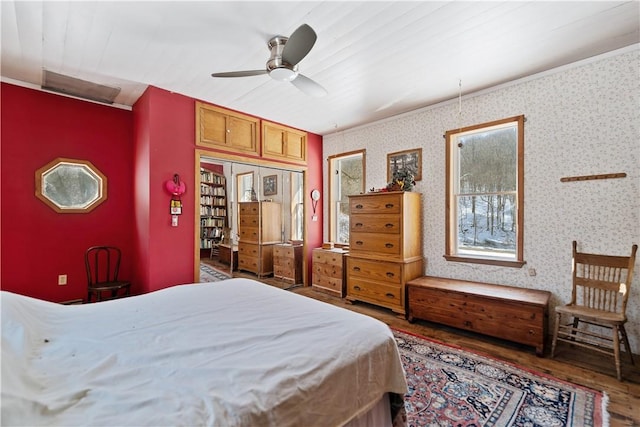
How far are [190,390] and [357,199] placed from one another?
3.34 m

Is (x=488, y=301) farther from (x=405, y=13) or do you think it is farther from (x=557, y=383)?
(x=405, y=13)

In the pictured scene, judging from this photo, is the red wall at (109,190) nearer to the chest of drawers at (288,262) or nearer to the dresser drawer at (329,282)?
the chest of drawers at (288,262)

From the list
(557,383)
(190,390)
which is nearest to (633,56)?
(557,383)

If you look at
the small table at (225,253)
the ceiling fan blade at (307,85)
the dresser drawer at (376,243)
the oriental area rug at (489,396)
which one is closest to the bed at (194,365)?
the oriental area rug at (489,396)

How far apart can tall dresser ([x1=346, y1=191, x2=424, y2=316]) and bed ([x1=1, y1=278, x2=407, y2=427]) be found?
6.95 feet

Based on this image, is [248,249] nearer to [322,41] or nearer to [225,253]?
[225,253]

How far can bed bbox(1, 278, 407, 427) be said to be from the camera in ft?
2.78

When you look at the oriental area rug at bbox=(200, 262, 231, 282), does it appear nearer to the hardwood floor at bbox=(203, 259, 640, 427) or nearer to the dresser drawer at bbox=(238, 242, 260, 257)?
the dresser drawer at bbox=(238, 242, 260, 257)

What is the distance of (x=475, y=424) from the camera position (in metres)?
1.73

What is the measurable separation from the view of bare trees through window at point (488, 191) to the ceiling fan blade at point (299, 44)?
8.11ft

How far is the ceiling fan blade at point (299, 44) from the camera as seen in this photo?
6.04 feet

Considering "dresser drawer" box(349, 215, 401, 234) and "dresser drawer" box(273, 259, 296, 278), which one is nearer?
"dresser drawer" box(349, 215, 401, 234)

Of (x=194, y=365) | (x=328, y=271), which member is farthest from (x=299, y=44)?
(x=328, y=271)

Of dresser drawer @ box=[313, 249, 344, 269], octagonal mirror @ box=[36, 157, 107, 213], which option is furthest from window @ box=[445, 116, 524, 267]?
octagonal mirror @ box=[36, 157, 107, 213]
